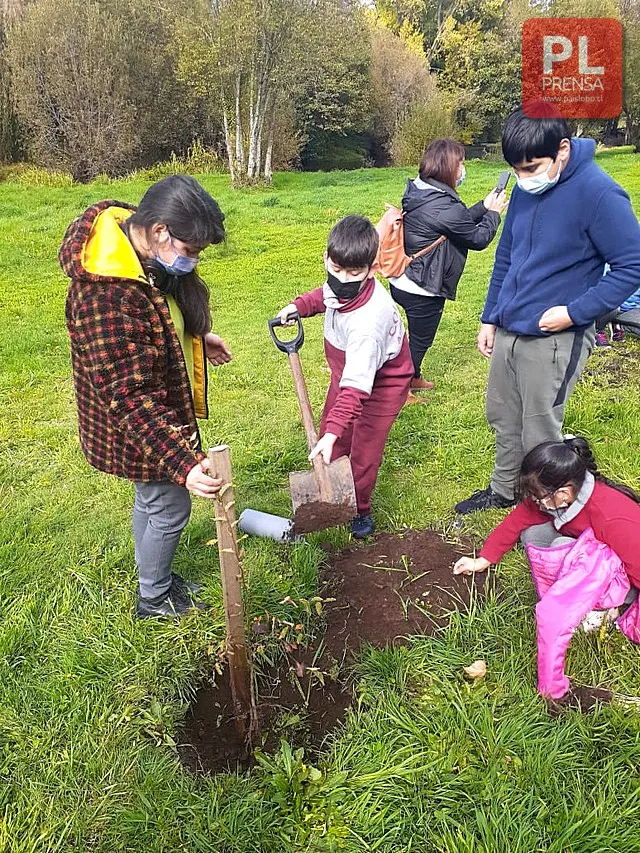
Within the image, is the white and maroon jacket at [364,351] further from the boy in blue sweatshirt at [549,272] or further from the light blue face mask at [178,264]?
the light blue face mask at [178,264]

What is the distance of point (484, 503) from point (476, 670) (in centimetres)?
123

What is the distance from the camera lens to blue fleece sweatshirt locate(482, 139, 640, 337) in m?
2.45

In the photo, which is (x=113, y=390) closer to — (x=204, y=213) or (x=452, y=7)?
(x=204, y=213)

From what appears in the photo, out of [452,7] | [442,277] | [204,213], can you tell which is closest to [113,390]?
[204,213]

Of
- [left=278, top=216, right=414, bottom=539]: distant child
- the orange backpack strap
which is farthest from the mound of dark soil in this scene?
the orange backpack strap

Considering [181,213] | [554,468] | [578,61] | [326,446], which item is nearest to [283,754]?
[326,446]

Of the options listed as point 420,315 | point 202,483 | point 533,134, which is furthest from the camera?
point 420,315

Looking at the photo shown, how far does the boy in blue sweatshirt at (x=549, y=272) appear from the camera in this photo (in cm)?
246

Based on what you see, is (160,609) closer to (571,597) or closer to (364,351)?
(364,351)

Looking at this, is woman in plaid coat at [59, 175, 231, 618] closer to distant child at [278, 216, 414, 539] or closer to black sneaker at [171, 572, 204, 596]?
distant child at [278, 216, 414, 539]

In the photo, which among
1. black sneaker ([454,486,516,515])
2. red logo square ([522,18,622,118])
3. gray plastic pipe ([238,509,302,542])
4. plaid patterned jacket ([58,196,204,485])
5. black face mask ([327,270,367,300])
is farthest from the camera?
red logo square ([522,18,622,118])

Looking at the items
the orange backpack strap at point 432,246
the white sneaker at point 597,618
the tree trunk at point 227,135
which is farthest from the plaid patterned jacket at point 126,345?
the tree trunk at point 227,135

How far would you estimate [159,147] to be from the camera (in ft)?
65.5

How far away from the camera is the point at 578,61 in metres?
21.9
